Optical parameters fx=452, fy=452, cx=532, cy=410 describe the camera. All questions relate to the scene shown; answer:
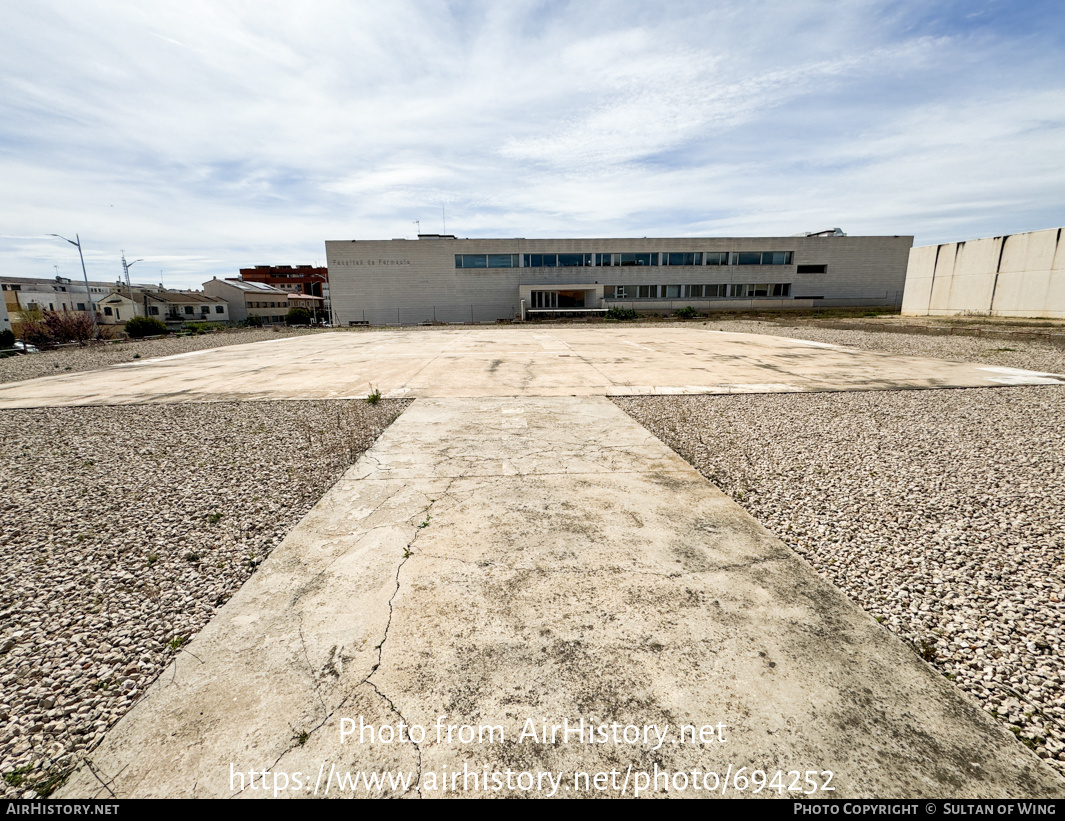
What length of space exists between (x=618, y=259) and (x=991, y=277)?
2880 cm

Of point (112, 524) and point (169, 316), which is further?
point (169, 316)

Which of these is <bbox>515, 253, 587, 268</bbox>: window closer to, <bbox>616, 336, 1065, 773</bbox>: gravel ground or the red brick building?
<bbox>616, 336, 1065, 773</bbox>: gravel ground

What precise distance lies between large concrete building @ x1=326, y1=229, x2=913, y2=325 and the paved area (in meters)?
27.8

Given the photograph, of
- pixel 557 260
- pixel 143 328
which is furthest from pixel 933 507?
pixel 143 328

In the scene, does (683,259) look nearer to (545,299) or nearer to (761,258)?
(761,258)

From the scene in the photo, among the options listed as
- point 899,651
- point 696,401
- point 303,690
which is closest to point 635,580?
point 899,651

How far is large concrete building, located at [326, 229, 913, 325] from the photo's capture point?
45656 mm

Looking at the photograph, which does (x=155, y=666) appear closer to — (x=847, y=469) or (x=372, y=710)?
(x=372, y=710)

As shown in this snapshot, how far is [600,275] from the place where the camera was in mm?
47719

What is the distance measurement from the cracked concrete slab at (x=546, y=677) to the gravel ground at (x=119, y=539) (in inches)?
11.9

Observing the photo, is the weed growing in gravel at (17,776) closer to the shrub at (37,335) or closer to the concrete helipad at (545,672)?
the concrete helipad at (545,672)

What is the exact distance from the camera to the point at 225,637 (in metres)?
3.12

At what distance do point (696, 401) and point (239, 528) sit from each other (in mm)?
8530

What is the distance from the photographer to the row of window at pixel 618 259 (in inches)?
1833
